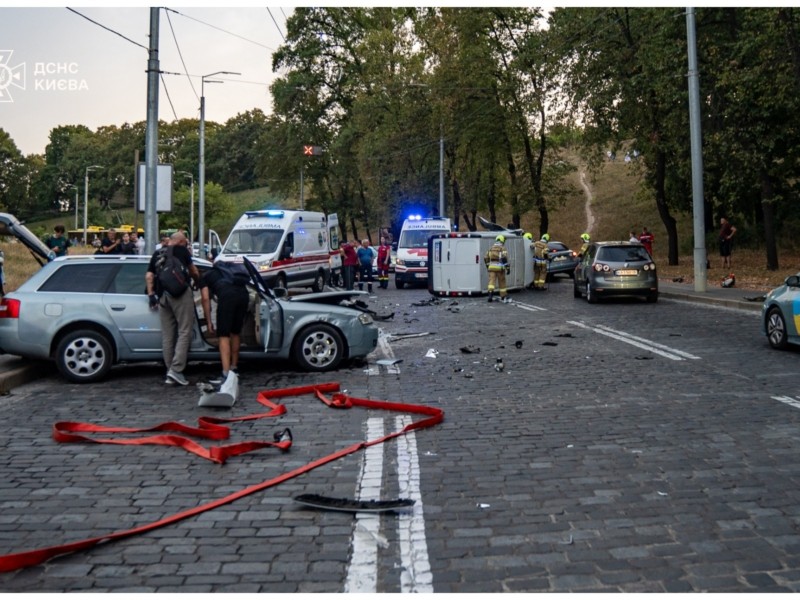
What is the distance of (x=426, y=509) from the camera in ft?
17.3

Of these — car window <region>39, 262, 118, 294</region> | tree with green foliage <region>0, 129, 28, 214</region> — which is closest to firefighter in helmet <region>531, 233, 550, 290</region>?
car window <region>39, 262, 118, 294</region>

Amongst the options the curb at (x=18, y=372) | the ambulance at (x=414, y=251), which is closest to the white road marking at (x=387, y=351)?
the curb at (x=18, y=372)

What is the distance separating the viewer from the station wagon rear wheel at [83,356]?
10438mm

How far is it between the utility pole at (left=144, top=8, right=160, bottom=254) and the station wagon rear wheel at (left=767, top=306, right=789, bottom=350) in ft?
37.5

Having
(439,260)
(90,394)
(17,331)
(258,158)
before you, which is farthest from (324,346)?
(258,158)

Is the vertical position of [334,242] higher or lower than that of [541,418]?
higher

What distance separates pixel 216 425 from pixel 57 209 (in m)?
110

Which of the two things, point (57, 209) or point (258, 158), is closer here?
point (258, 158)

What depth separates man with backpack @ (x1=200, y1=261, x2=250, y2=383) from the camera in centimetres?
999

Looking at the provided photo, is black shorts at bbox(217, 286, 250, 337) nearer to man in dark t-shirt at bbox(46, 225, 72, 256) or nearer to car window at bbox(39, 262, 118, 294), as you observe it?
car window at bbox(39, 262, 118, 294)

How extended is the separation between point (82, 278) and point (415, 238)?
2291 centimetres

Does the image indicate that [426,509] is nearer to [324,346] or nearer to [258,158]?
[324,346]

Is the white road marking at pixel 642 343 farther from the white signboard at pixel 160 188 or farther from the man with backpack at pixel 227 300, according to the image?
the white signboard at pixel 160 188

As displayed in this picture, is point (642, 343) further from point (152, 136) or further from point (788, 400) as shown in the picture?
point (152, 136)
